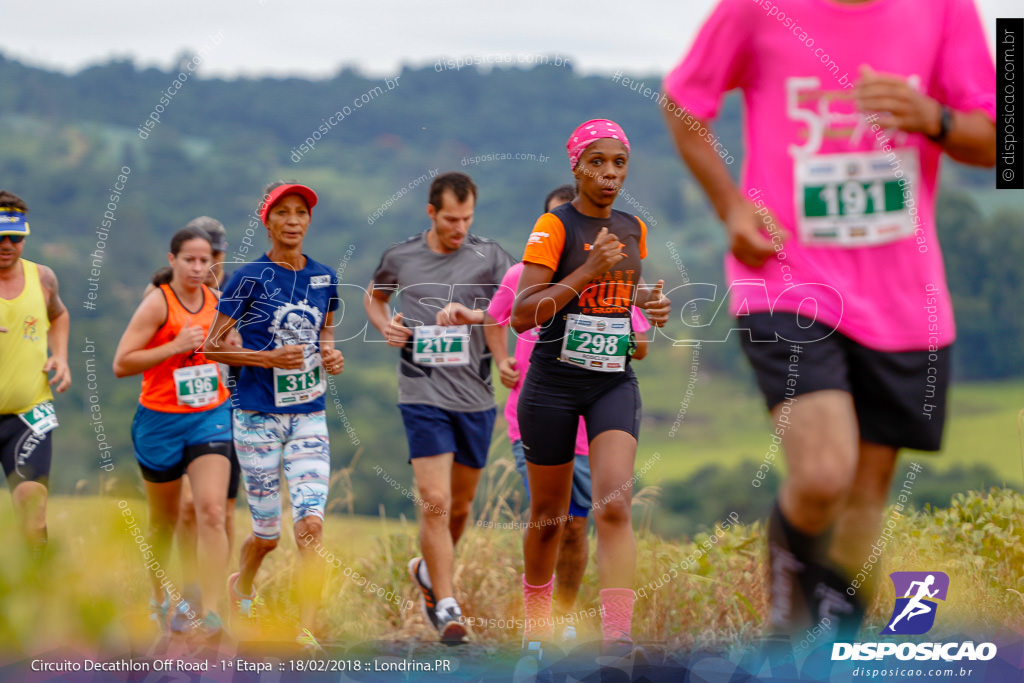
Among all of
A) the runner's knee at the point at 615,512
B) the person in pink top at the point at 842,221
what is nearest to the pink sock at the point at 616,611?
the runner's knee at the point at 615,512

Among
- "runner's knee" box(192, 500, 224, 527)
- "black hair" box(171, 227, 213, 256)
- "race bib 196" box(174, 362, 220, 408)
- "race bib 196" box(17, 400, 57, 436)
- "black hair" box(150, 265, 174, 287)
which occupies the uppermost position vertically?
"black hair" box(171, 227, 213, 256)

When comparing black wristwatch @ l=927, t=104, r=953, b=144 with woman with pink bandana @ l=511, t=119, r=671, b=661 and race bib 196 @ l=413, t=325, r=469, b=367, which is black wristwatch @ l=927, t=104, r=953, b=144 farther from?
race bib 196 @ l=413, t=325, r=469, b=367

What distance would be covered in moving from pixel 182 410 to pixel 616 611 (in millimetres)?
2334

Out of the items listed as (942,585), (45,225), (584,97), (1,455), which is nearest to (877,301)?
(942,585)

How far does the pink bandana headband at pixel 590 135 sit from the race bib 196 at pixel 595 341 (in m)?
0.64

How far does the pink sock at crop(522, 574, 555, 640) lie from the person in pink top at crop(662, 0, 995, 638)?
5.87ft

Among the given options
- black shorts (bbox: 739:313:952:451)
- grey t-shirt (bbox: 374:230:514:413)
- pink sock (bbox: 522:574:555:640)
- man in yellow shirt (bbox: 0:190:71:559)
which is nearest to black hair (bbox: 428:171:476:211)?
grey t-shirt (bbox: 374:230:514:413)

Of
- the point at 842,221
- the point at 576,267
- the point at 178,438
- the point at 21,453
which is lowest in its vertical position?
the point at 21,453

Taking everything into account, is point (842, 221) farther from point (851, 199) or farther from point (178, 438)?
point (178, 438)

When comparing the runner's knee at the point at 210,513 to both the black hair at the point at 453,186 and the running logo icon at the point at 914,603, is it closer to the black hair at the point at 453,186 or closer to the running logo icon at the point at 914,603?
the black hair at the point at 453,186

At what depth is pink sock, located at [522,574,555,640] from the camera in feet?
15.5

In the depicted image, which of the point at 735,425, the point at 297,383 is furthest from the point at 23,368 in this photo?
the point at 735,425

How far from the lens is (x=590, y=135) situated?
14.0 ft

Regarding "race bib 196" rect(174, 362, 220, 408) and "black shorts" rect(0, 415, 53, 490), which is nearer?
"race bib 196" rect(174, 362, 220, 408)
